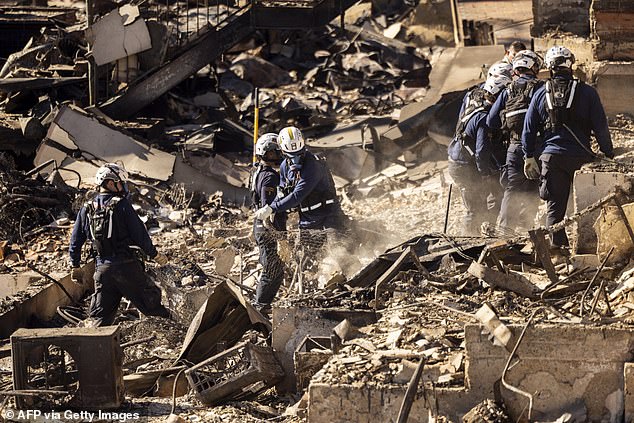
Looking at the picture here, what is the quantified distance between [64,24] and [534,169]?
1195 cm

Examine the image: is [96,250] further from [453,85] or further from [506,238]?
[453,85]

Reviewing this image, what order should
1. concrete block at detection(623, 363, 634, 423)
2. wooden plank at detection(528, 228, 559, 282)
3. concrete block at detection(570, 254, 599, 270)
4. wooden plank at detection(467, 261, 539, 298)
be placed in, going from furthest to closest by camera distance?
concrete block at detection(570, 254, 599, 270) < wooden plank at detection(528, 228, 559, 282) < wooden plank at detection(467, 261, 539, 298) < concrete block at detection(623, 363, 634, 423)

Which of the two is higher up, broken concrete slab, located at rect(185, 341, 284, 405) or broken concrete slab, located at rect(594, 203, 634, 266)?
broken concrete slab, located at rect(594, 203, 634, 266)

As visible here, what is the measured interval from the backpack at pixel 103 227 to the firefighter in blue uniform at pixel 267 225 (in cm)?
127

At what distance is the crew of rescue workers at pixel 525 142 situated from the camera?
10133 mm

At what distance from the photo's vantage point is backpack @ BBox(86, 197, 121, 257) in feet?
33.8

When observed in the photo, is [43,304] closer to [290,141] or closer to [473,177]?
[290,141]

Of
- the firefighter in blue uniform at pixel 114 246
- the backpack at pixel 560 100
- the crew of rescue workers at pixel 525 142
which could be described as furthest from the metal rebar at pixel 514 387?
the firefighter in blue uniform at pixel 114 246

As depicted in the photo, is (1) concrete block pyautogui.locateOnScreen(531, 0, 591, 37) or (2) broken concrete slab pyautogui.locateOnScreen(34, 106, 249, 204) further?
(2) broken concrete slab pyautogui.locateOnScreen(34, 106, 249, 204)

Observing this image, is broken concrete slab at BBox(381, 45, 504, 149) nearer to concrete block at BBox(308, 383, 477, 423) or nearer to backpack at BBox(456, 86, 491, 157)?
backpack at BBox(456, 86, 491, 157)

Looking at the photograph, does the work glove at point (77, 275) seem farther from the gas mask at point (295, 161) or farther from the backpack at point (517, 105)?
the backpack at point (517, 105)

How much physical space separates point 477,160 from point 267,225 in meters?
2.08

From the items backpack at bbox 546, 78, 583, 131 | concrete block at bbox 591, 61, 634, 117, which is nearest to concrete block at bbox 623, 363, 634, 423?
backpack at bbox 546, 78, 583, 131

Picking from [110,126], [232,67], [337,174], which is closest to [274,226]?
[337,174]
